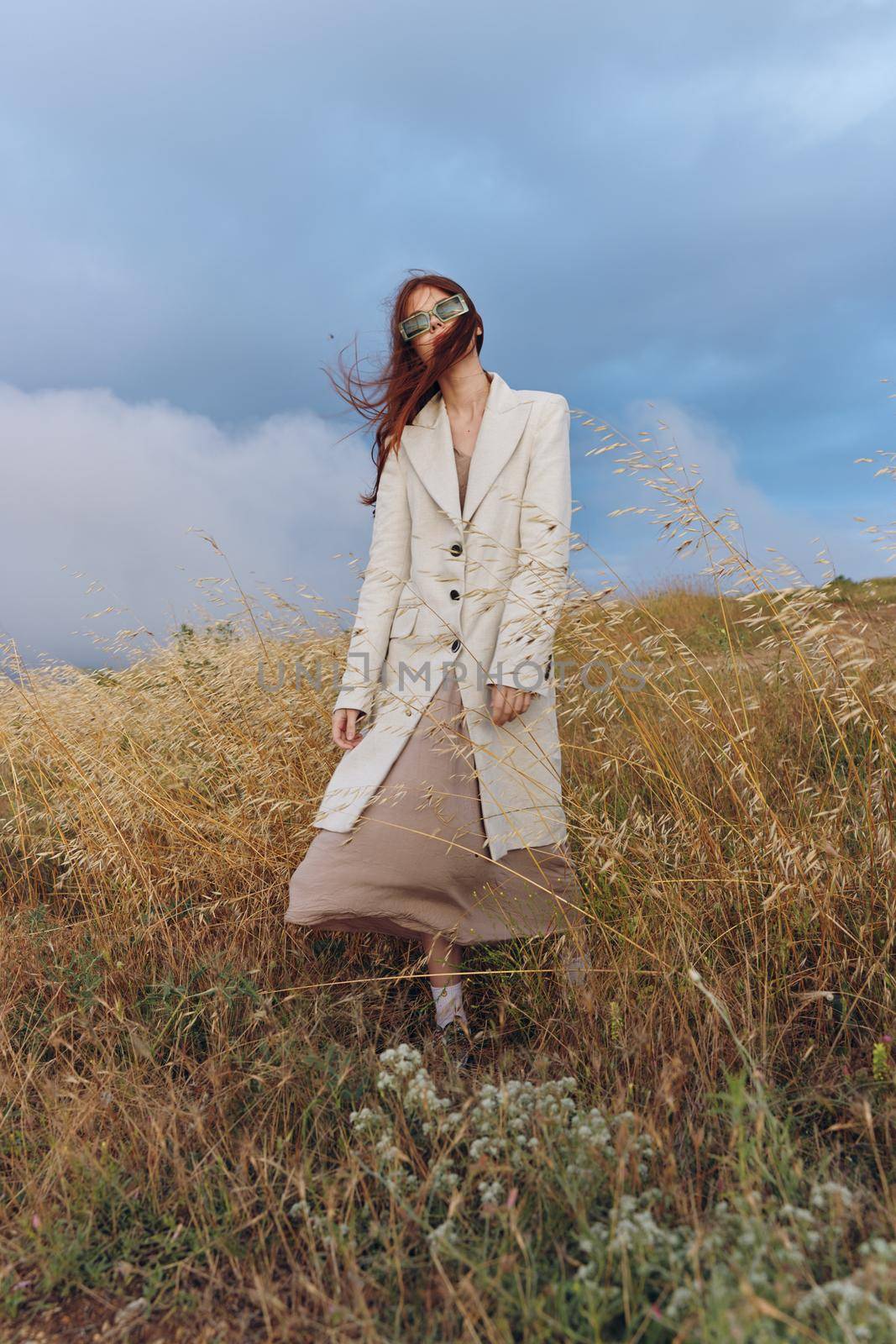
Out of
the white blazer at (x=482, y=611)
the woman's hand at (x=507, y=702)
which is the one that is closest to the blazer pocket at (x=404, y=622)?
the white blazer at (x=482, y=611)

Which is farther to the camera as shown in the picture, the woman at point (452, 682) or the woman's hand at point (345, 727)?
the woman's hand at point (345, 727)

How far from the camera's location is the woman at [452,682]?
2.38 m

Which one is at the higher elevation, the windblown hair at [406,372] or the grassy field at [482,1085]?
the windblown hair at [406,372]

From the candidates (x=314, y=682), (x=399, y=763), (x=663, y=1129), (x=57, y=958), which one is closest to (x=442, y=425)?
(x=399, y=763)

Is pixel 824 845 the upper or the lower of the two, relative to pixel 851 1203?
upper

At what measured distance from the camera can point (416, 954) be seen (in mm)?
2881

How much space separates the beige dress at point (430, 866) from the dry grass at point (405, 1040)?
180mm

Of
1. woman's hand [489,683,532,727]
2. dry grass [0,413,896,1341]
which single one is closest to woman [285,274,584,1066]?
woman's hand [489,683,532,727]

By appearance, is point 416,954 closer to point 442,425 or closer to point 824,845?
point 824,845

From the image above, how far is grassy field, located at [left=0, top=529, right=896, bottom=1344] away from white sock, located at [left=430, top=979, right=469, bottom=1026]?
0.10 meters

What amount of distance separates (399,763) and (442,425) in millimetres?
1007

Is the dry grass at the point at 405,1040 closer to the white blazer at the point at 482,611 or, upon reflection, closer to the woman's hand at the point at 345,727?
the white blazer at the point at 482,611

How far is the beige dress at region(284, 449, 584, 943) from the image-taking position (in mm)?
2373

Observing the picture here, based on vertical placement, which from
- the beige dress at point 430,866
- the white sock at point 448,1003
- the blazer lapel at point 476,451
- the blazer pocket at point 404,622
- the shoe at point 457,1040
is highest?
the blazer lapel at point 476,451
